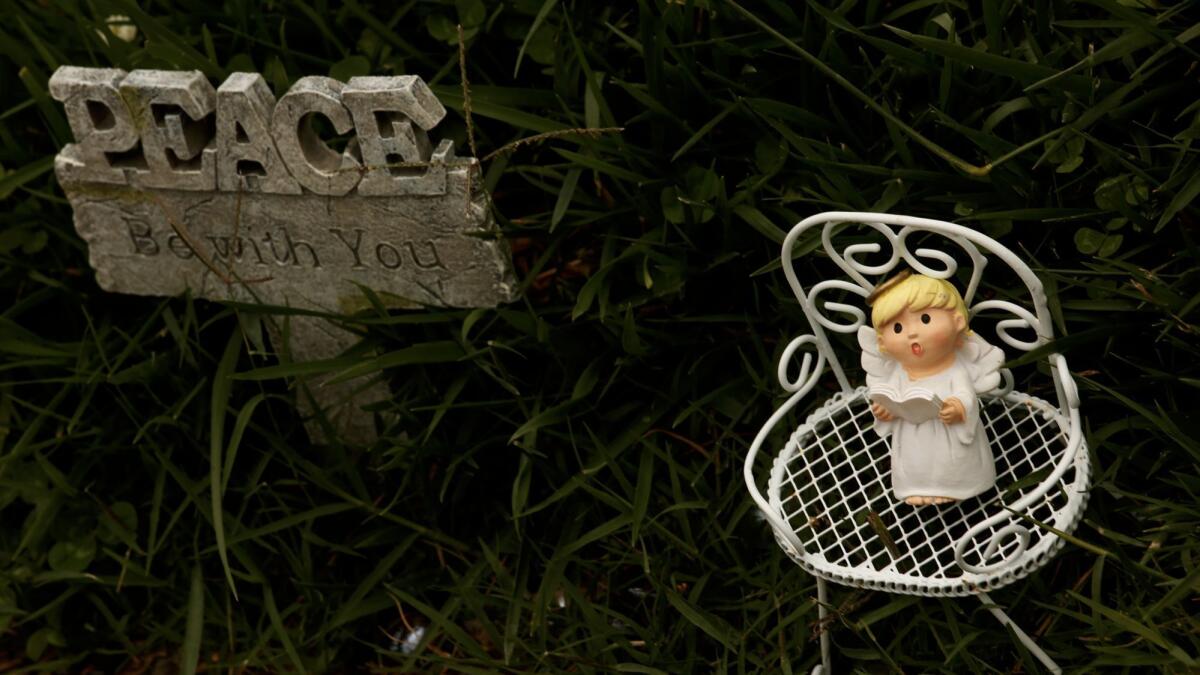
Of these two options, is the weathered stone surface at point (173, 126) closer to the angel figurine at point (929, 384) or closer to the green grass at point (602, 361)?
the green grass at point (602, 361)

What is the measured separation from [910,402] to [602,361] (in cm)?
68

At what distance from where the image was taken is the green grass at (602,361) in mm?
2105

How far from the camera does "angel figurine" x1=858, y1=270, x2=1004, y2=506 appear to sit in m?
1.83

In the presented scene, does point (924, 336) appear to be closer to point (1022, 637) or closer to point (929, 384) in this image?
point (929, 384)

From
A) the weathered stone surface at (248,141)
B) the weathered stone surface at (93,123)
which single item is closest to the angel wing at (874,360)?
the weathered stone surface at (248,141)

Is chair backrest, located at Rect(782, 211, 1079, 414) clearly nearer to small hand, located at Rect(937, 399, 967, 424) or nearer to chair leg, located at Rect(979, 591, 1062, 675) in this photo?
small hand, located at Rect(937, 399, 967, 424)

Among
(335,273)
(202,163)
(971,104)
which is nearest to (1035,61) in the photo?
(971,104)

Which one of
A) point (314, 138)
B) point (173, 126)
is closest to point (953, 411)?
point (314, 138)

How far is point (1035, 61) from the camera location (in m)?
2.18

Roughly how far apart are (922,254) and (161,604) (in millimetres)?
1582

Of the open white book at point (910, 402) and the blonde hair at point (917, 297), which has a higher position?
the blonde hair at point (917, 297)

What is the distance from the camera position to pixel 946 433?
190 centimetres

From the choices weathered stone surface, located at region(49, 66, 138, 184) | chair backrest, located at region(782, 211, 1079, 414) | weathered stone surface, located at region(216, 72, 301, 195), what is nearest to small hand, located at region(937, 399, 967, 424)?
chair backrest, located at region(782, 211, 1079, 414)

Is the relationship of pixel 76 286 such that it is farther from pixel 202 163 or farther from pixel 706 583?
pixel 706 583
